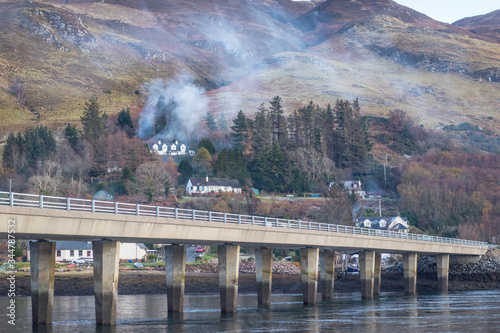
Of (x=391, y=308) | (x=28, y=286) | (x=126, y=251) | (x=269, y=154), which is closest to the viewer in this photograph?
(x=391, y=308)

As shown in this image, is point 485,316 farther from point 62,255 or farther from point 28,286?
point 62,255

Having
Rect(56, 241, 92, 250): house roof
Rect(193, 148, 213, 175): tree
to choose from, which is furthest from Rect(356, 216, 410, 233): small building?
Rect(56, 241, 92, 250): house roof

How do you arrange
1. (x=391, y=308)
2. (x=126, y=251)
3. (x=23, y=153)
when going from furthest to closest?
(x=23, y=153) → (x=126, y=251) → (x=391, y=308)

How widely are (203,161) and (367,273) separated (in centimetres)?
10521

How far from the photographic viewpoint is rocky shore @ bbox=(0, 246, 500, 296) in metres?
78.6

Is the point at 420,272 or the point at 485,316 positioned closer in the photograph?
the point at 485,316

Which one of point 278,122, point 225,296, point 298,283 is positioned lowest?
point 298,283

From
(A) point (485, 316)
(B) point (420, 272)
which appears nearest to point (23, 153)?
(B) point (420, 272)

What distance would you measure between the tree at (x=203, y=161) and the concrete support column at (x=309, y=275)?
359 ft

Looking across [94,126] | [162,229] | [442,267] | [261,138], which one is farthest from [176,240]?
[94,126]

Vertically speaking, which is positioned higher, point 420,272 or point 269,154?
point 269,154

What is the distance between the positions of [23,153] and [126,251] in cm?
6683

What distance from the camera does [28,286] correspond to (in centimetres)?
7494

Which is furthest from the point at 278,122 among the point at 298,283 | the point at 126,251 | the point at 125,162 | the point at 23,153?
the point at 298,283
